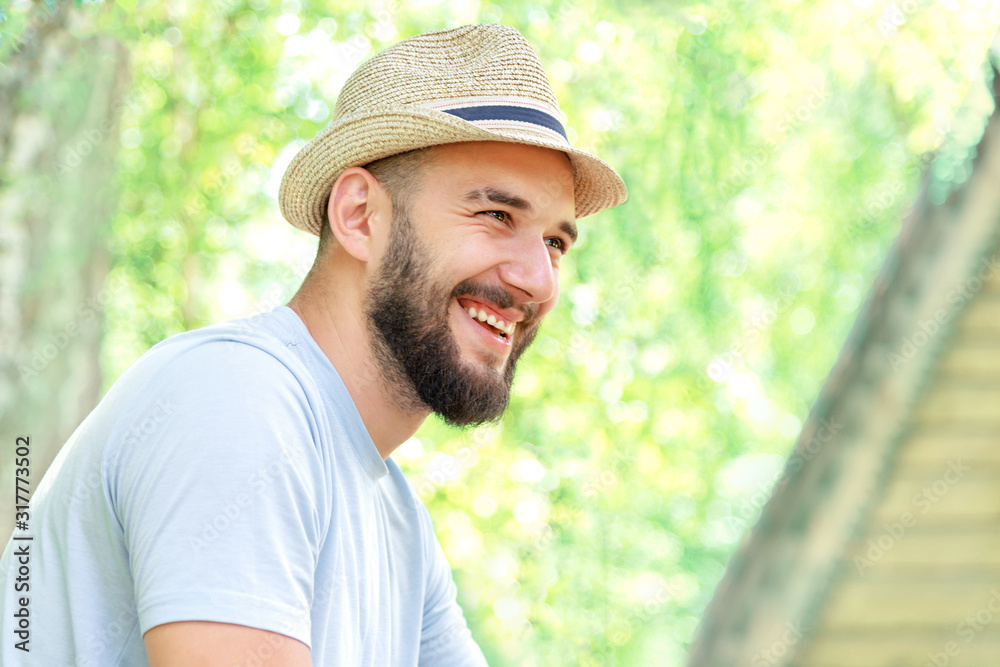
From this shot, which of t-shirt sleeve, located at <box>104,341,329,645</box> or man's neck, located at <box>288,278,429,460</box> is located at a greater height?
man's neck, located at <box>288,278,429,460</box>

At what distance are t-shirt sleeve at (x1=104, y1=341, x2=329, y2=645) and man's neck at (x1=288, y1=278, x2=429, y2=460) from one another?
0.36 meters

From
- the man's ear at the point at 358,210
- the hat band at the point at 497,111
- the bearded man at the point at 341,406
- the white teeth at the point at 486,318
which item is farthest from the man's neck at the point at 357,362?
the hat band at the point at 497,111

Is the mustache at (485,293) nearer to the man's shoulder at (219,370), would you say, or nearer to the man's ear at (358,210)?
the man's ear at (358,210)

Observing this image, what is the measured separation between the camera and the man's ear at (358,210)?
176cm

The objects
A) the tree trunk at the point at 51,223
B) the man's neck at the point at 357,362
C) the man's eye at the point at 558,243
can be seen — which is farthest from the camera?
the tree trunk at the point at 51,223

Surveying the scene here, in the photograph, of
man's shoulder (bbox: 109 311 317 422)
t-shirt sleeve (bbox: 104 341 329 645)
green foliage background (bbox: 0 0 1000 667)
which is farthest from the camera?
green foliage background (bbox: 0 0 1000 667)

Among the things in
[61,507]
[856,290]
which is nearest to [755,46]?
[856,290]

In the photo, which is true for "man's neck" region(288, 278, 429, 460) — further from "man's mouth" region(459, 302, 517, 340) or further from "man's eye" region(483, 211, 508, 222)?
"man's eye" region(483, 211, 508, 222)

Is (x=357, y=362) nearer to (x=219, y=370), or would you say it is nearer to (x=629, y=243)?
(x=219, y=370)

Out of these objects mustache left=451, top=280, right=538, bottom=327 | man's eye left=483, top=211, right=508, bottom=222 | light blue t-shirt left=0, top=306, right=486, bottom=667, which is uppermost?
man's eye left=483, top=211, right=508, bottom=222

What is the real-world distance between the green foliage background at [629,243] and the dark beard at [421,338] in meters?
4.66

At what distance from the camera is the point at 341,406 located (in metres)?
1.55

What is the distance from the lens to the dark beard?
168 centimetres

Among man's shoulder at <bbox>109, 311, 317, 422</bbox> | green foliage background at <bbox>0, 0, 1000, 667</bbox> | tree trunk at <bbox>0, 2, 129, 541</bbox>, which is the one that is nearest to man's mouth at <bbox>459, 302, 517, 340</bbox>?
man's shoulder at <bbox>109, 311, 317, 422</bbox>
